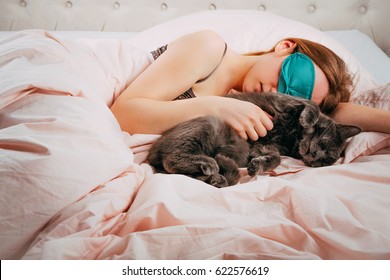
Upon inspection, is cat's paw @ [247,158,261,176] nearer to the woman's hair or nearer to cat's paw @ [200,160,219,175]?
cat's paw @ [200,160,219,175]

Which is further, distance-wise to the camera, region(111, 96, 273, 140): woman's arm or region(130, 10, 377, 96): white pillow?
region(130, 10, 377, 96): white pillow

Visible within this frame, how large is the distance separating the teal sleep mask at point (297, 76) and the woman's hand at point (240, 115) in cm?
17

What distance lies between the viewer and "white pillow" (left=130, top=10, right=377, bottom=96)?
162cm

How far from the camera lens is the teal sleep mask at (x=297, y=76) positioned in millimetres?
1110

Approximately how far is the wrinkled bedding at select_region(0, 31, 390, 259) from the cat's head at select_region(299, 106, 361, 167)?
0.17 m

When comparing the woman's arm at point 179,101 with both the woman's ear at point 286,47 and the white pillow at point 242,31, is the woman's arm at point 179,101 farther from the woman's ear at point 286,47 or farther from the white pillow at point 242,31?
the white pillow at point 242,31

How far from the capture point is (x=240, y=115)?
1037 millimetres

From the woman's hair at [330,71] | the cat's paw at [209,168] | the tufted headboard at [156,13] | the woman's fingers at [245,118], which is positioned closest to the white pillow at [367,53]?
the tufted headboard at [156,13]

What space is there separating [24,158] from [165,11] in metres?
1.55

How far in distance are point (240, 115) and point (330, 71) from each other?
0.41m

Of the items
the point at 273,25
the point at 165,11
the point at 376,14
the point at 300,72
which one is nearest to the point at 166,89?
the point at 300,72

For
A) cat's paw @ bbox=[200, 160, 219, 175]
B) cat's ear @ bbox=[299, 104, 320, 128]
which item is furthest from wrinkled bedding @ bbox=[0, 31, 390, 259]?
A: cat's ear @ bbox=[299, 104, 320, 128]

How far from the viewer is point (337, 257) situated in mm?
632
